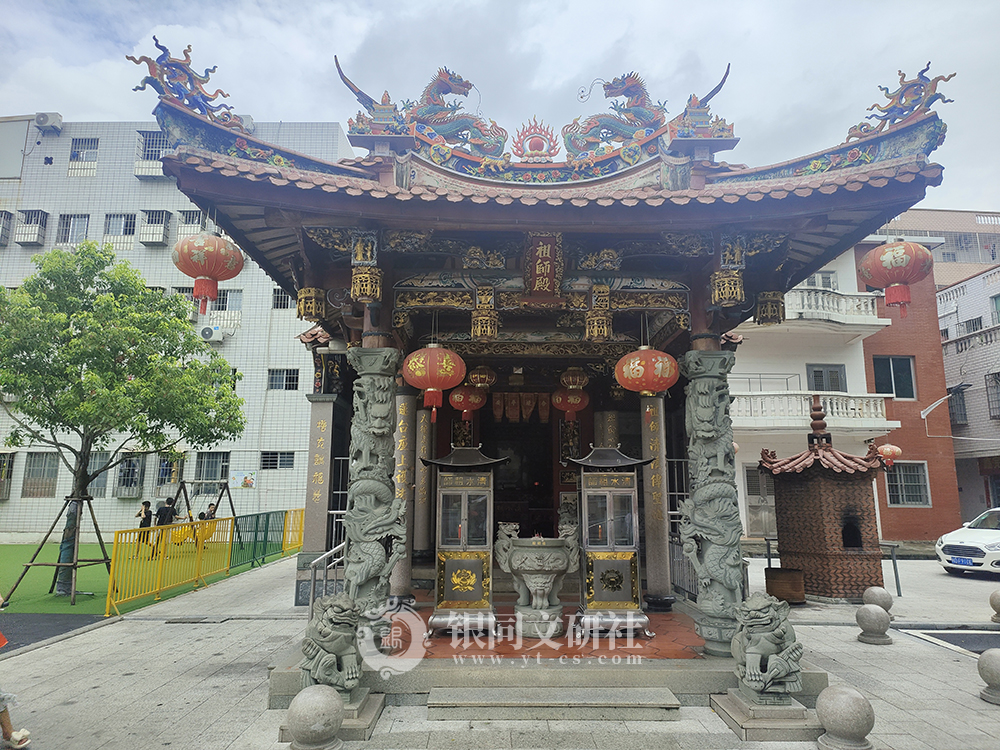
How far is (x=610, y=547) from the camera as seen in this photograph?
693 cm

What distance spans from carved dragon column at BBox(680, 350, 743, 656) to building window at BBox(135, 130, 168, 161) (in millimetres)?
25266

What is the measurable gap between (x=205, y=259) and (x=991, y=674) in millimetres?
8975

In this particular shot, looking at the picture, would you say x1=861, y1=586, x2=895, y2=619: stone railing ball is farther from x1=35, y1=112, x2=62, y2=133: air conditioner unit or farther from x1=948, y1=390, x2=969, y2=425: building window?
x1=35, y1=112, x2=62, y2=133: air conditioner unit

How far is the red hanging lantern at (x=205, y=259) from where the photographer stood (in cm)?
575

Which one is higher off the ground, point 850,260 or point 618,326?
point 850,260

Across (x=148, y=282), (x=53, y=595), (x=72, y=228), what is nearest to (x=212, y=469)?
(x=148, y=282)

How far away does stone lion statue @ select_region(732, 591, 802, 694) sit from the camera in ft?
16.1

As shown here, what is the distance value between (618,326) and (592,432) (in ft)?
9.79

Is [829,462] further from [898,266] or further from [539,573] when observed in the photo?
[539,573]

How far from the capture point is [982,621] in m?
8.98

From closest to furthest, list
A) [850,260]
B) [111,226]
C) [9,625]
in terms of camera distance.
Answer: [9,625]
[850,260]
[111,226]

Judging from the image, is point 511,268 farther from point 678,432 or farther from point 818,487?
point 818,487

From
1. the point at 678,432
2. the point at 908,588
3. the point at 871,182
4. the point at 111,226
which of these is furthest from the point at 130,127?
the point at 908,588

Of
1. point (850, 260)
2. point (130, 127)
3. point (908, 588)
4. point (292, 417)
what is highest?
point (130, 127)
